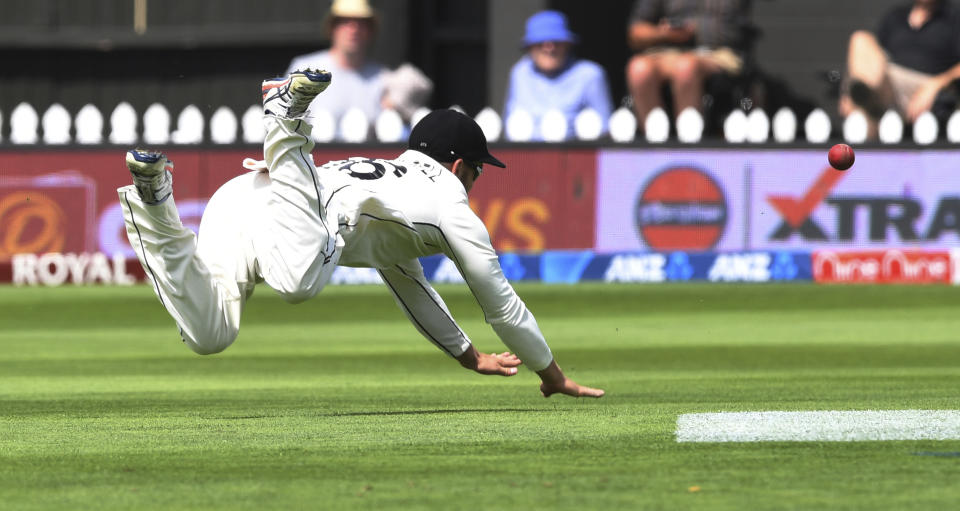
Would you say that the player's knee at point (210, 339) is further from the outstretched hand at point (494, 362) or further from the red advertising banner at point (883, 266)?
the red advertising banner at point (883, 266)

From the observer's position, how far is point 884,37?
44.1 feet

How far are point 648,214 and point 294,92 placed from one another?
7431 mm

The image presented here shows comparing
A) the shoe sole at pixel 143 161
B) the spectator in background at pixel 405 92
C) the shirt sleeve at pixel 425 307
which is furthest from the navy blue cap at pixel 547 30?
the shoe sole at pixel 143 161

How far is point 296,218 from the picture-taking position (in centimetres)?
564

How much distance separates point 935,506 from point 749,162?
29.4 feet

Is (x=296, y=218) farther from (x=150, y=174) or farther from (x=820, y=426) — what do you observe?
(x=820, y=426)

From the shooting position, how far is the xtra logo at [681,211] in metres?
12.6

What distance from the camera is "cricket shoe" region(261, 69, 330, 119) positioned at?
5379mm

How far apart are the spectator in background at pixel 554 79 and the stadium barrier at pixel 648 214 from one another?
54 cm

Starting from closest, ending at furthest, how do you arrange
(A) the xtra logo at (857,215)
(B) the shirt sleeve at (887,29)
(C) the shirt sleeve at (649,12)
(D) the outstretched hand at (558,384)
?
(D) the outstretched hand at (558,384)
(A) the xtra logo at (857,215)
(B) the shirt sleeve at (887,29)
(C) the shirt sleeve at (649,12)

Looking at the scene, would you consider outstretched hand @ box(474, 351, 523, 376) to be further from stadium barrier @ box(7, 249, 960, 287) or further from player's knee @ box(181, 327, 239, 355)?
stadium barrier @ box(7, 249, 960, 287)

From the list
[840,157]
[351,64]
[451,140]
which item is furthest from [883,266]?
[451,140]

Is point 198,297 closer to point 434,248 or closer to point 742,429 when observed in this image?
point 434,248

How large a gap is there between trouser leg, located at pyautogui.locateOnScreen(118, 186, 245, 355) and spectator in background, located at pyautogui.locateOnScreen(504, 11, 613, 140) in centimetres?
750
